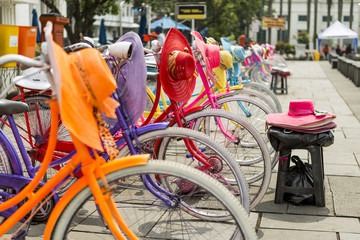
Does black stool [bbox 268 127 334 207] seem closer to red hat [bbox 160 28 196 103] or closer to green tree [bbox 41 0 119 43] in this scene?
red hat [bbox 160 28 196 103]

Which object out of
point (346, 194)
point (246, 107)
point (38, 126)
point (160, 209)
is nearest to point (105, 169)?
point (160, 209)

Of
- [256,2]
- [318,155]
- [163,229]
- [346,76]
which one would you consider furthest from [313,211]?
[256,2]

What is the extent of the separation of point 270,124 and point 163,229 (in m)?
1.34

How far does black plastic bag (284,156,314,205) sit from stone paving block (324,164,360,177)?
107 cm

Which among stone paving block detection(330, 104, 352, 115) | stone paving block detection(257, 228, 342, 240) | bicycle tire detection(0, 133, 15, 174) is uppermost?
bicycle tire detection(0, 133, 15, 174)

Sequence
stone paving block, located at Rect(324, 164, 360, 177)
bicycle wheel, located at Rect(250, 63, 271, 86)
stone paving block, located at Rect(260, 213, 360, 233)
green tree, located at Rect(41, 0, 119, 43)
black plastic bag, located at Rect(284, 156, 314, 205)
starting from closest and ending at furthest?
stone paving block, located at Rect(260, 213, 360, 233)
black plastic bag, located at Rect(284, 156, 314, 205)
stone paving block, located at Rect(324, 164, 360, 177)
bicycle wheel, located at Rect(250, 63, 271, 86)
green tree, located at Rect(41, 0, 119, 43)

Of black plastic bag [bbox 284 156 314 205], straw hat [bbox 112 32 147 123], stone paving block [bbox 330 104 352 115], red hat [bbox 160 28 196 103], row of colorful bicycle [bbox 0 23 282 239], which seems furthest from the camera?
stone paving block [bbox 330 104 352 115]

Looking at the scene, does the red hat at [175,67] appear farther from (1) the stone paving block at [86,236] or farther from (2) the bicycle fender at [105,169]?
(2) the bicycle fender at [105,169]

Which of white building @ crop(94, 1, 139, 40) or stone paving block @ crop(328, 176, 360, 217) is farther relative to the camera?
white building @ crop(94, 1, 139, 40)

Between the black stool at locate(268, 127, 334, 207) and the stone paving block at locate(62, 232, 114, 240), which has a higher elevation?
the black stool at locate(268, 127, 334, 207)

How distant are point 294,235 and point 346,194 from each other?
115cm

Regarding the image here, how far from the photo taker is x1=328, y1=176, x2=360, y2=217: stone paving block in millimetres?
4254

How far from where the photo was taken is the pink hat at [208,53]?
14.6ft

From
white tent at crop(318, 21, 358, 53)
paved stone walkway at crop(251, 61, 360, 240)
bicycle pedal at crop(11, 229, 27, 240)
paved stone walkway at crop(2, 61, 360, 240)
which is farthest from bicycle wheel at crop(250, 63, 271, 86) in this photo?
white tent at crop(318, 21, 358, 53)
